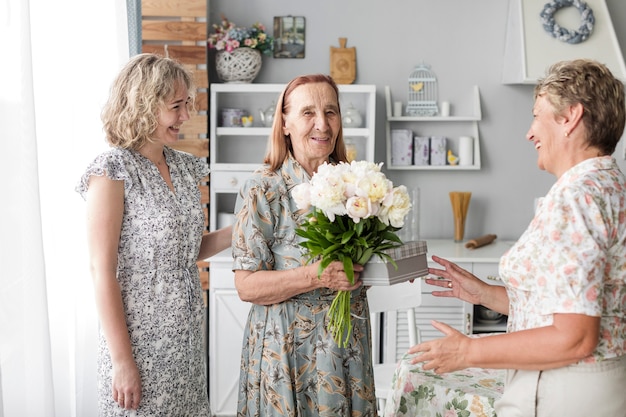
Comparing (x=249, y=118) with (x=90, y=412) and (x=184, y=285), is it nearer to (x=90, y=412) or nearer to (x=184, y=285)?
(x=90, y=412)

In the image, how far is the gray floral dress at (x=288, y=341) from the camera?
195cm

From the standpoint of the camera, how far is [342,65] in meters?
4.43

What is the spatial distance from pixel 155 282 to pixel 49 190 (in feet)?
2.02

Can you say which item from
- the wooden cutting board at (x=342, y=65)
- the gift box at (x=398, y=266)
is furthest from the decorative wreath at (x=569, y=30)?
the gift box at (x=398, y=266)

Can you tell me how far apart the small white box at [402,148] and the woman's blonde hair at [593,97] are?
113 inches

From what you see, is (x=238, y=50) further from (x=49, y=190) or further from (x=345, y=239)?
(x=345, y=239)

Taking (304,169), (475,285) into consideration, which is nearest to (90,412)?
(304,169)

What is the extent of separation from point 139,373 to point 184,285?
10.6 inches

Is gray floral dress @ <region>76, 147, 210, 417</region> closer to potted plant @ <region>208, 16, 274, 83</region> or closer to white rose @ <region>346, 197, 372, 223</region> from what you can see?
white rose @ <region>346, 197, 372, 223</region>

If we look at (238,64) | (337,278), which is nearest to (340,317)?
(337,278)

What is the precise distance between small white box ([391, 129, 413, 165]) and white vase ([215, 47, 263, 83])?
2.99 feet

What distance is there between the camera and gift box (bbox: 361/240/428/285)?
1863 millimetres

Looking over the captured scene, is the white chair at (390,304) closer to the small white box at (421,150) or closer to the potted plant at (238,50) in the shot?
the small white box at (421,150)

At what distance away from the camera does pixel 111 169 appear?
6.48 feet
